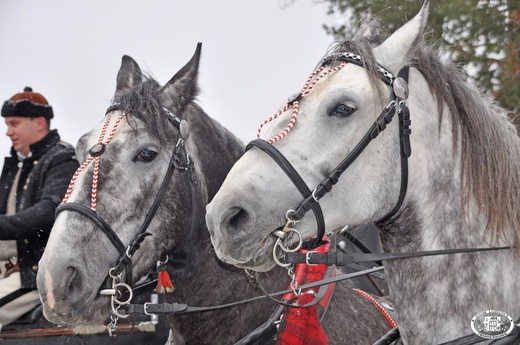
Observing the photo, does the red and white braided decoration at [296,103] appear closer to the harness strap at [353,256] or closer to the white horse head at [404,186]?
the white horse head at [404,186]

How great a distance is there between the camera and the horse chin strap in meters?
2.82

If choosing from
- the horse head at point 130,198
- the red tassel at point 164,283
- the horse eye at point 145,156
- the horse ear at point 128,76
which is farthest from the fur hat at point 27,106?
the red tassel at point 164,283

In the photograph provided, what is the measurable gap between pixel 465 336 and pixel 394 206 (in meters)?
0.55

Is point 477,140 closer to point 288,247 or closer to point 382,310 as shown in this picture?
point 288,247

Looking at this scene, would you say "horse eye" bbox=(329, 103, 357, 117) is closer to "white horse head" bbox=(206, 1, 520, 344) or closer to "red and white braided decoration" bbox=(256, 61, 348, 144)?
"white horse head" bbox=(206, 1, 520, 344)

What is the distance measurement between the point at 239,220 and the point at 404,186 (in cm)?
65

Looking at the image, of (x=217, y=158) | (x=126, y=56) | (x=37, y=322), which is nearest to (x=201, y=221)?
(x=217, y=158)

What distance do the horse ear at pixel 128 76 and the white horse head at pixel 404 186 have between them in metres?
1.72

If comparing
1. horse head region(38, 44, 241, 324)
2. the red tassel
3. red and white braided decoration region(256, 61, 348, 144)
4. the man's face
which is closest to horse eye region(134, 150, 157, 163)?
horse head region(38, 44, 241, 324)

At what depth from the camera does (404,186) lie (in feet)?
9.56

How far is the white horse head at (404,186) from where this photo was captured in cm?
283

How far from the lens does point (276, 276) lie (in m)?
4.03

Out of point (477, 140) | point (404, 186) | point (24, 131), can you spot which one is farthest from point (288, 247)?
point (24, 131)

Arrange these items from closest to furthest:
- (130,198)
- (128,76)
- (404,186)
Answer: (404,186) → (130,198) → (128,76)
